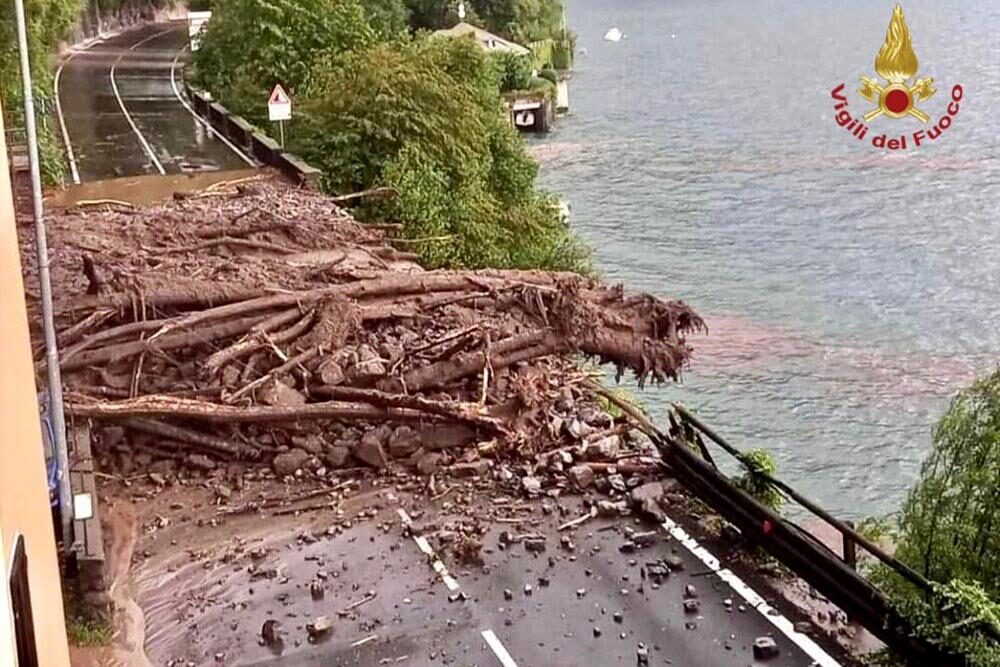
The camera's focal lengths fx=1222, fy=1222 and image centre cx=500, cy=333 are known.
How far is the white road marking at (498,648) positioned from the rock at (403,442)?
133 cm

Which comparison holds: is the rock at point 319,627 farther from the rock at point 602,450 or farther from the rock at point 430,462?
the rock at point 602,450

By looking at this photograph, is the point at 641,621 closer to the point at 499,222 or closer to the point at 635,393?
the point at 635,393

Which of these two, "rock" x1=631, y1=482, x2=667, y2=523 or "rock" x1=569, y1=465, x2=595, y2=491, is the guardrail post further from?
"rock" x1=569, y1=465, x2=595, y2=491

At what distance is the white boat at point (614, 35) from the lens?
6887 millimetres

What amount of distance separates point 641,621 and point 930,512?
3.04 ft

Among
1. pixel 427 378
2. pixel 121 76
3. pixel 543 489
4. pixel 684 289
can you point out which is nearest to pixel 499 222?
pixel 684 289

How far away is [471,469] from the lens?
488cm

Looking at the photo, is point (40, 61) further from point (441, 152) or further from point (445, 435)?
point (445, 435)

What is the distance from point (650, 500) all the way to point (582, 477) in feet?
1.05

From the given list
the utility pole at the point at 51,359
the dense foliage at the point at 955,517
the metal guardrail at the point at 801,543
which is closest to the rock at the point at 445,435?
the metal guardrail at the point at 801,543

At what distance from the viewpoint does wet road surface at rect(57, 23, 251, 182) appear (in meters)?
9.63

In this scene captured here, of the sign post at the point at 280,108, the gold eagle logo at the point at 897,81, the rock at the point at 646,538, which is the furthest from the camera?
the sign post at the point at 280,108

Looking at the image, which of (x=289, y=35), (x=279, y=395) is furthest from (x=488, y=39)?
(x=279, y=395)

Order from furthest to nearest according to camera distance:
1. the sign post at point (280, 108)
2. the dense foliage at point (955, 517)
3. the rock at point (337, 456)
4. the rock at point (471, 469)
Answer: the sign post at point (280, 108) < the rock at point (337, 456) < the rock at point (471, 469) < the dense foliage at point (955, 517)
